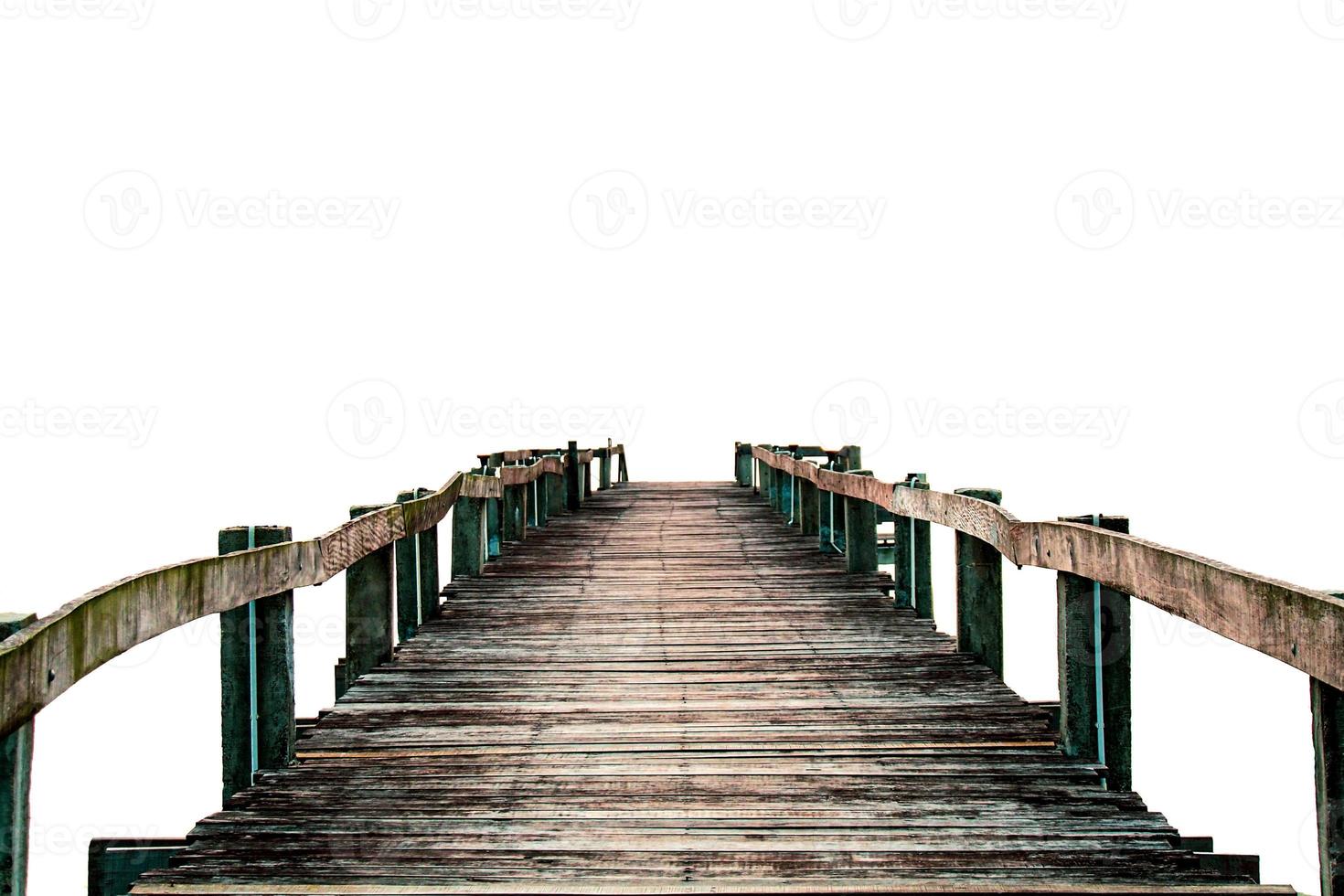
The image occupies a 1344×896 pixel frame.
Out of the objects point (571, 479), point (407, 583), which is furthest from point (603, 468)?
point (407, 583)

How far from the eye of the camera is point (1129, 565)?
469cm

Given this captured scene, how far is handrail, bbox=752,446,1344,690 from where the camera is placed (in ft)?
11.1

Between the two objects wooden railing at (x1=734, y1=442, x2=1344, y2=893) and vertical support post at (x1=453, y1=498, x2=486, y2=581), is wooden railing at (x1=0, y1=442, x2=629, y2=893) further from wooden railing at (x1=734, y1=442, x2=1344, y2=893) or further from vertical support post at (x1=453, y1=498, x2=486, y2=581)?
wooden railing at (x1=734, y1=442, x2=1344, y2=893)

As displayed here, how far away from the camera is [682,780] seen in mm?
5129

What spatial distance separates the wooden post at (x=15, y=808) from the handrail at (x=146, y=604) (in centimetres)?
6

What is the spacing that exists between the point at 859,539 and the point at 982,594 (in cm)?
366

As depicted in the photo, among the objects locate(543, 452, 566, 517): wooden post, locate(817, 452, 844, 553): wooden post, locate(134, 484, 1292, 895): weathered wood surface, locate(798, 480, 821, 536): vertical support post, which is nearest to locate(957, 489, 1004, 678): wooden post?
locate(134, 484, 1292, 895): weathered wood surface

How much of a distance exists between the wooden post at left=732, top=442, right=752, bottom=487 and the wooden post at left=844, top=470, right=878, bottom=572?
1279cm

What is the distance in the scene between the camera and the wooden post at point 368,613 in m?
7.34

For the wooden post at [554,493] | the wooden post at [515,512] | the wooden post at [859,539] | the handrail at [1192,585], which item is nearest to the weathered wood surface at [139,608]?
the handrail at [1192,585]

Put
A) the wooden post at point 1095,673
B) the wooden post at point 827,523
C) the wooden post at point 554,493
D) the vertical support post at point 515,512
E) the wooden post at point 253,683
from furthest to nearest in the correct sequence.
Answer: the wooden post at point 554,493, the vertical support post at point 515,512, the wooden post at point 827,523, the wooden post at point 253,683, the wooden post at point 1095,673

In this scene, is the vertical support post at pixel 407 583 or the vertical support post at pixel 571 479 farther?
the vertical support post at pixel 571 479

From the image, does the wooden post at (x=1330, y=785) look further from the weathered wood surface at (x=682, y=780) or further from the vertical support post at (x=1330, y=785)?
the weathered wood surface at (x=682, y=780)

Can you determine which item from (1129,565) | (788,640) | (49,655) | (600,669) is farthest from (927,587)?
(49,655)
